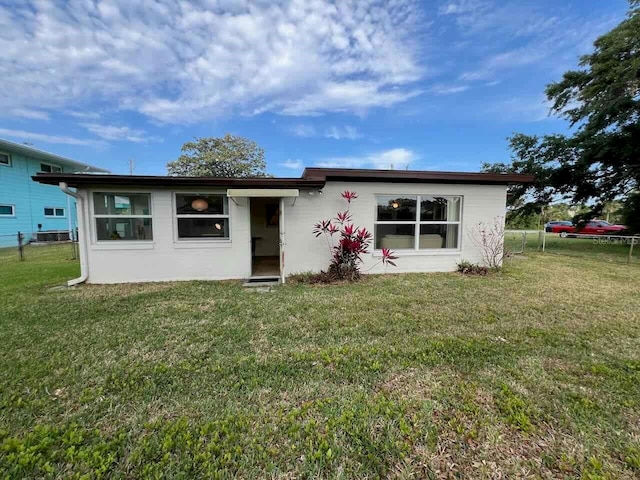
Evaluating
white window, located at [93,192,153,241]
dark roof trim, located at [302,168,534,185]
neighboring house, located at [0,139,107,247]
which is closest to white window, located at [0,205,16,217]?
neighboring house, located at [0,139,107,247]

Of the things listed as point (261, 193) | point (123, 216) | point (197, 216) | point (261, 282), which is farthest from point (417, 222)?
point (123, 216)

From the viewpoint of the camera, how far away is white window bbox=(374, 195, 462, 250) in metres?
7.23

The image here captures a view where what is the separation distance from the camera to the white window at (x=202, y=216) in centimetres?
648

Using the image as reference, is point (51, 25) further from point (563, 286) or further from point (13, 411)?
point (563, 286)

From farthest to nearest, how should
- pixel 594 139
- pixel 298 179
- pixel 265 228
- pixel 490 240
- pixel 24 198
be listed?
pixel 24 198 < pixel 594 139 < pixel 265 228 < pixel 490 240 < pixel 298 179

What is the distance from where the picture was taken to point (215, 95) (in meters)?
13.5

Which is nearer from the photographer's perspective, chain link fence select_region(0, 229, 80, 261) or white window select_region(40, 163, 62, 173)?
chain link fence select_region(0, 229, 80, 261)

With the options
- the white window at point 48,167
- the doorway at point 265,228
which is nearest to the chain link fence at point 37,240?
the white window at point 48,167

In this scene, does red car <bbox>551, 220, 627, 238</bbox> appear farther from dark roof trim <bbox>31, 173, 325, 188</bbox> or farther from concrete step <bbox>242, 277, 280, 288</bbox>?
concrete step <bbox>242, 277, 280, 288</bbox>

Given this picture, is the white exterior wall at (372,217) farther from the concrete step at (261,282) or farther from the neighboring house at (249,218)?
the concrete step at (261,282)

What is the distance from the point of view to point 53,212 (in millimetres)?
16359

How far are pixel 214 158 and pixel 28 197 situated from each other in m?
14.5

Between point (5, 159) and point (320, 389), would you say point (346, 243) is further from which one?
point (5, 159)

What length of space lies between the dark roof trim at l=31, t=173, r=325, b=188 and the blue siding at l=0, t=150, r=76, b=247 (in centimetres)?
1222
